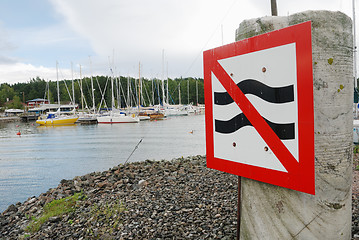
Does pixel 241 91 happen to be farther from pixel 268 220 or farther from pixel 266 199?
pixel 268 220

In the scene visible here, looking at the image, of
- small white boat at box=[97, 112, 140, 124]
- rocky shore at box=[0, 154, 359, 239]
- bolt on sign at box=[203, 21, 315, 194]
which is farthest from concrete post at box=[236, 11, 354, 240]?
small white boat at box=[97, 112, 140, 124]

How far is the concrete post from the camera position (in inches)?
78.4

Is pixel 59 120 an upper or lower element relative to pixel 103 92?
lower

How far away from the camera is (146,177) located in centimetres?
787

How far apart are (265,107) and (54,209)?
6.26 meters

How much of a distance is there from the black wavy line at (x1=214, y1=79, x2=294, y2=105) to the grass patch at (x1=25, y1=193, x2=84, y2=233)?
5276 millimetres

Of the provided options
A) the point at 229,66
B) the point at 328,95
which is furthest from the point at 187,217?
Answer: the point at 328,95

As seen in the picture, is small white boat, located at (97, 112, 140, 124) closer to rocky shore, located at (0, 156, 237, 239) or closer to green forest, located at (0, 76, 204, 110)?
green forest, located at (0, 76, 204, 110)

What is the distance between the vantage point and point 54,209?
6.73 m

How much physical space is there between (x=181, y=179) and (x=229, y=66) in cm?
519

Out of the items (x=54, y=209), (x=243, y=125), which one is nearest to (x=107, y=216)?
(x=54, y=209)

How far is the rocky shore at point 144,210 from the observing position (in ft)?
13.3

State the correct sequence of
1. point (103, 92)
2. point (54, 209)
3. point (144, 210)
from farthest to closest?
point (103, 92) < point (54, 209) < point (144, 210)

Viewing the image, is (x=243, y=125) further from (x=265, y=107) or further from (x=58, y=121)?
(x=58, y=121)
